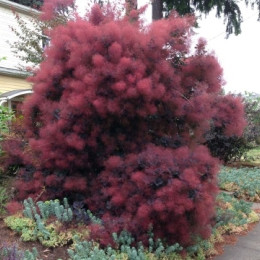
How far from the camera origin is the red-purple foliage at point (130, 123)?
3.56 meters

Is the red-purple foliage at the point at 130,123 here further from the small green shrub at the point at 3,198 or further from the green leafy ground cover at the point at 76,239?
the small green shrub at the point at 3,198

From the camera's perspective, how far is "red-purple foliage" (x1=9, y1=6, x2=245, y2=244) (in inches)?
140

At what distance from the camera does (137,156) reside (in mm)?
3871

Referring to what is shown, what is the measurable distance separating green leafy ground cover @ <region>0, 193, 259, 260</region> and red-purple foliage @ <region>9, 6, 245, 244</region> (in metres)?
0.13

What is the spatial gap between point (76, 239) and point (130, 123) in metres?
1.43

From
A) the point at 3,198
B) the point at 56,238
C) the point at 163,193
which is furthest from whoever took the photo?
the point at 3,198

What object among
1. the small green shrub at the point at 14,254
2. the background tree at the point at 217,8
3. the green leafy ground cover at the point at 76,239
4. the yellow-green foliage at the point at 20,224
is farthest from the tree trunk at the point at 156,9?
the small green shrub at the point at 14,254

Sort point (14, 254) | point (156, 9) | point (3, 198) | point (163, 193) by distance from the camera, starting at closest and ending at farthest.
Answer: point (14, 254), point (163, 193), point (3, 198), point (156, 9)

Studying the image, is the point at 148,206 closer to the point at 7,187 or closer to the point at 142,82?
the point at 142,82

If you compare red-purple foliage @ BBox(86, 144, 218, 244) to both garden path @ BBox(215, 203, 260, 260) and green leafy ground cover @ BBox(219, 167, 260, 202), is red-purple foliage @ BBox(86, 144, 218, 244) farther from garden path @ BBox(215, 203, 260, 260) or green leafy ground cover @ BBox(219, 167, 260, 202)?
green leafy ground cover @ BBox(219, 167, 260, 202)

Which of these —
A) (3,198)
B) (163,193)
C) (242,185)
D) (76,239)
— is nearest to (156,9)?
(242,185)

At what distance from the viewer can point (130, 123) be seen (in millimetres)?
4258

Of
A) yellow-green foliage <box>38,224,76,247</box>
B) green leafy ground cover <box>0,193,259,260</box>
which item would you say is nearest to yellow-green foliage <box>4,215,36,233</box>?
green leafy ground cover <box>0,193,259,260</box>

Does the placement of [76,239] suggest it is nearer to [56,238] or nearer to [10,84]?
[56,238]
